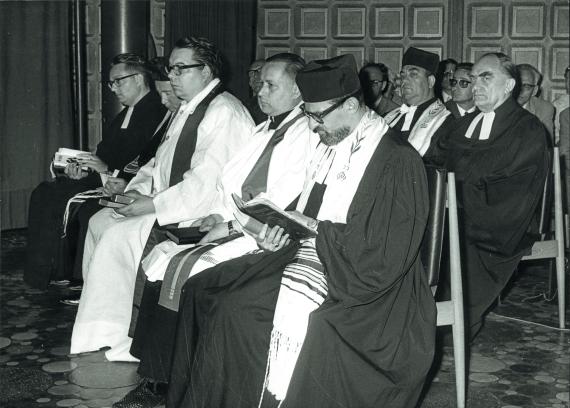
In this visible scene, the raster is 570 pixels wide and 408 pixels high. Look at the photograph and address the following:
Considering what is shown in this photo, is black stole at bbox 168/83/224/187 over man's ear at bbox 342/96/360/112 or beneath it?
beneath

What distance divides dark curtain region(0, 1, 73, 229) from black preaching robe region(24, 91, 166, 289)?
227 centimetres

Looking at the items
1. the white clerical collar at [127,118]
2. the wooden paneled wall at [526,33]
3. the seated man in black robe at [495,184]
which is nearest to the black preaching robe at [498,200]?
the seated man in black robe at [495,184]

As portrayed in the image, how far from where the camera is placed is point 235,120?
13.4ft

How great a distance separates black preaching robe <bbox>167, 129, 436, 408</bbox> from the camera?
8.95 feet

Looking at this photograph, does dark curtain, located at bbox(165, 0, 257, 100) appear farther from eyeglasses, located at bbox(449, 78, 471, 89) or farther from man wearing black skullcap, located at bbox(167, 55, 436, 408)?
man wearing black skullcap, located at bbox(167, 55, 436, 408)

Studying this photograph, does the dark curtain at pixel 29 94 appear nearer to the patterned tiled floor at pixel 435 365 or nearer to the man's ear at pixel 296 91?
the patterned tiled floor at pixel 435 365

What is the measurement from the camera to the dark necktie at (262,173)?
3703 mm

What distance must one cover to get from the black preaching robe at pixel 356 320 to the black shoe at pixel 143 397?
34cm

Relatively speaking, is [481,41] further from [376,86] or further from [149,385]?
[149,385]

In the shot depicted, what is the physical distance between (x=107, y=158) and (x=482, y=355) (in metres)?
2.86

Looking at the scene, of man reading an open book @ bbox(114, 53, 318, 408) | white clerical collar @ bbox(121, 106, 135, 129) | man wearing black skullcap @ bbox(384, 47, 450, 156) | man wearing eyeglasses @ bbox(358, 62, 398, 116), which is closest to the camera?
man reading an open book @ bbox(114, 53, 318, 408)

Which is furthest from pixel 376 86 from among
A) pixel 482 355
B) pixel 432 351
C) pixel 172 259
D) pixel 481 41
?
pixel 432 351

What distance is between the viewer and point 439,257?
3.03 meters

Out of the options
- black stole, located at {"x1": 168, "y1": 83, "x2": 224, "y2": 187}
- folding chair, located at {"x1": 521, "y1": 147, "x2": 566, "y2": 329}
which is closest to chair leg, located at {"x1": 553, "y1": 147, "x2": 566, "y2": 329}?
folding chair, located at {"x1": 521, "y1": 147, "x2": 566, "y2": 329}
